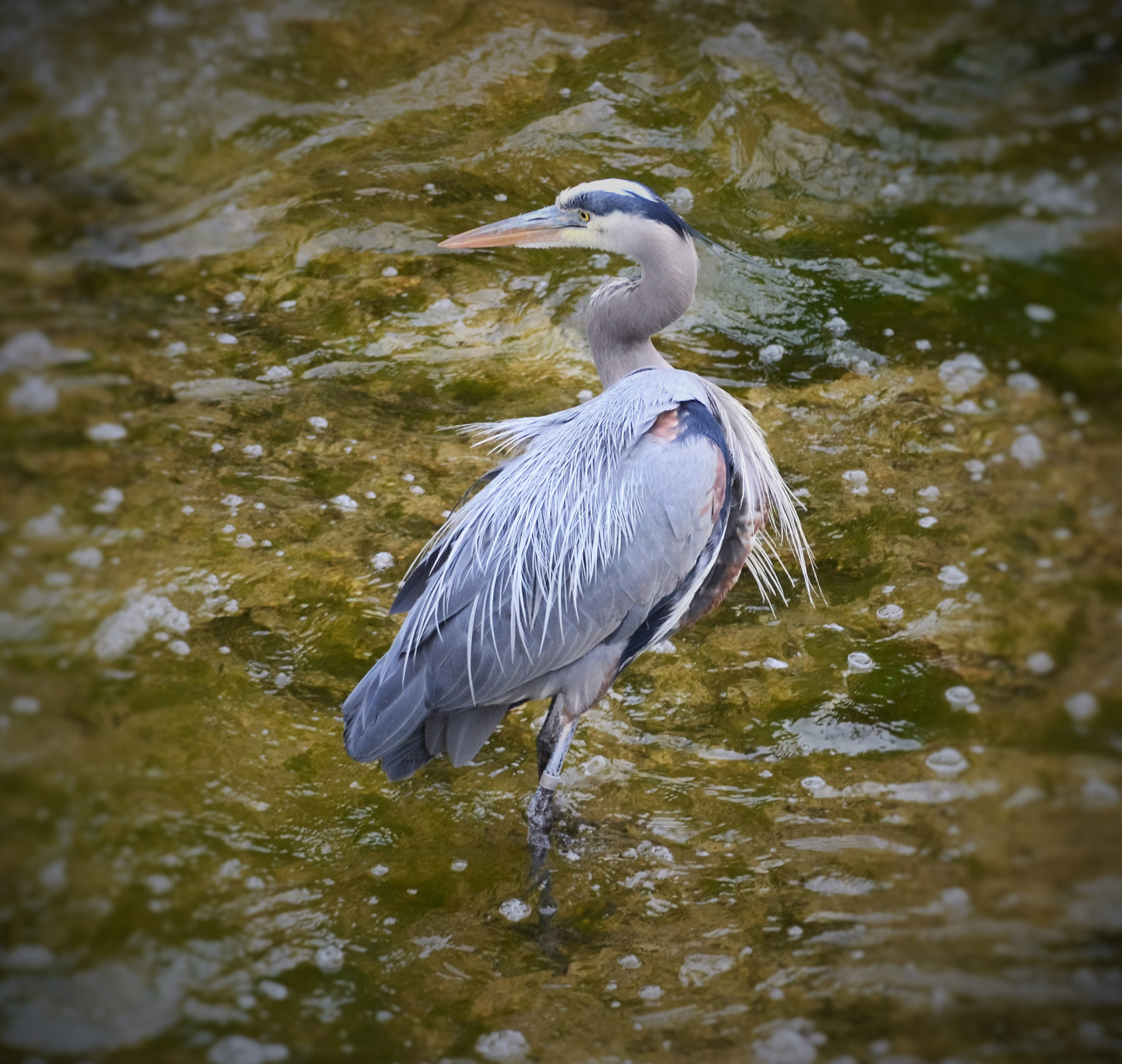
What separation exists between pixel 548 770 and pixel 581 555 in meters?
0.48

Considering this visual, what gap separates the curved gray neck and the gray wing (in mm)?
306

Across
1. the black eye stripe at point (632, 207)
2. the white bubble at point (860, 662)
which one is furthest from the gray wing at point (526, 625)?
the white bubble at point (860, 662)

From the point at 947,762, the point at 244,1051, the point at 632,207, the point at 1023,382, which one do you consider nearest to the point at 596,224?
the point at 632,207

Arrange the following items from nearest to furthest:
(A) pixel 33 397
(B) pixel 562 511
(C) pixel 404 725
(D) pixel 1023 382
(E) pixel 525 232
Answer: (C) pixel 404 725 < (B) pixel 562 511 < (E) pixel 525 232 < (A) pixel 33 397 < (D) pixel 1023 382

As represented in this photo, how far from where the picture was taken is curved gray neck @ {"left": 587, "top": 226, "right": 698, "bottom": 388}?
7.96ft

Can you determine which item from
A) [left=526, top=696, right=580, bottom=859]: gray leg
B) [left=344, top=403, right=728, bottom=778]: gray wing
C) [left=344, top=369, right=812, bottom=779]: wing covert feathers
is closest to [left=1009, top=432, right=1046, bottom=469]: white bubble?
[left=344, top=369, right=812, bottom=779]: wing covert feathers

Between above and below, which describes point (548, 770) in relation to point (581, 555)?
below

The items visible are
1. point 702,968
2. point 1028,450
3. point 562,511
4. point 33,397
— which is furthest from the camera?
point 1028,450

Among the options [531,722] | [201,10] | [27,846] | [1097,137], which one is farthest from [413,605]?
[1097,137]

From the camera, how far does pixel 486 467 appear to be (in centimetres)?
329

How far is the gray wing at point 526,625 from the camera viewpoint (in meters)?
2.23

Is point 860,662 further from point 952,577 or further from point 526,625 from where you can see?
point 526,625

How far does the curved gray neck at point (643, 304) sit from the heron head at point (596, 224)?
1 centimetres

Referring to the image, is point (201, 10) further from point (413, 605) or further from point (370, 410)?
point (413, 605)
